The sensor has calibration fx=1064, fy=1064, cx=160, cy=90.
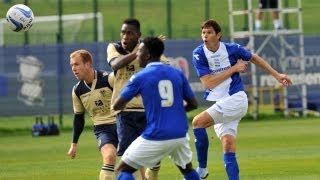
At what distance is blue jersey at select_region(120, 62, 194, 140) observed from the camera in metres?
12.1

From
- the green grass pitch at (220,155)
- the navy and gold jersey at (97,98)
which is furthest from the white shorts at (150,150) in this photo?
the green grass pitch at (220,155)

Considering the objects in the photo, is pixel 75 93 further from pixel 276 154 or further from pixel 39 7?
pixel 39 7

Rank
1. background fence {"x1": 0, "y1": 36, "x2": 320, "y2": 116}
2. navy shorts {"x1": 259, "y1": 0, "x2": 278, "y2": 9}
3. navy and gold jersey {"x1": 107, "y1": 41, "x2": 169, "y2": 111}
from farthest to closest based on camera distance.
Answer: navy shorts {"x1": 259, "y1": 0, "x2": 278, "y2": 9} < background fence {"x1": 0, "y1": 36, "x2": 320, "y2": 116} < navy and gold jersey {"x1": 107, "y1": 41, "x2": 169, "y2": 111}

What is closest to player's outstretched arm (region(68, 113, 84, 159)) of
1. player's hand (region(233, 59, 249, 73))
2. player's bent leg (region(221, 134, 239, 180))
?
player's bent leg (region(221, 134, 239, 180))

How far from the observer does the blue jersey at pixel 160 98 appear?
39.6 ft

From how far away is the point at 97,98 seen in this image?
1500 centimetres

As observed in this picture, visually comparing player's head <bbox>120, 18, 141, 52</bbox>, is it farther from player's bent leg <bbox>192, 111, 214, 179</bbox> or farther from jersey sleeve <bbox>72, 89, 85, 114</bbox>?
player's bent leg <bbox>192, 111, 214, 179</bbox>

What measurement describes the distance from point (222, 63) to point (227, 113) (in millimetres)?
763

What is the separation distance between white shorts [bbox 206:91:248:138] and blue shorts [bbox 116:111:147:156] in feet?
5.50

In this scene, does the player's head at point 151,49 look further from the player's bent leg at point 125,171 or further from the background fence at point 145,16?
the background fence at point 145,16

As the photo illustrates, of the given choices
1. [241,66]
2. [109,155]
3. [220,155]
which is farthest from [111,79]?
[220,155]

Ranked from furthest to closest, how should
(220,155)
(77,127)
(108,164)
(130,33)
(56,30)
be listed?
(56,30), (220,155), (77,127), (108,164), (130,33)

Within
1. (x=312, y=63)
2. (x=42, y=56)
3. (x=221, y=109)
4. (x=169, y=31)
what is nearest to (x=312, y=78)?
(x=312, y=63)

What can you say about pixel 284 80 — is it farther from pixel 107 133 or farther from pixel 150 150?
pixel 150 150
